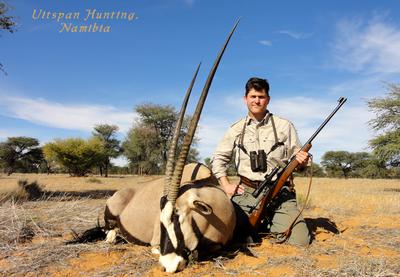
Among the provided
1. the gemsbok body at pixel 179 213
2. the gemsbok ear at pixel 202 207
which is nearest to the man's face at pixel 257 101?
the gemsbok body at pixel 179 213

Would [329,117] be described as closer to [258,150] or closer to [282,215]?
[258,150]

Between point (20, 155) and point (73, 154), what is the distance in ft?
66.1

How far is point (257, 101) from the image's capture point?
189 inches

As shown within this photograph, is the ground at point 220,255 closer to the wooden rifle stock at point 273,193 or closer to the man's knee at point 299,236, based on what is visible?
the man's knee at point 299,236

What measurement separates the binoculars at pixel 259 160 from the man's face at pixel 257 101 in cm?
51

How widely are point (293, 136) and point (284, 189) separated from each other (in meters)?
0.67

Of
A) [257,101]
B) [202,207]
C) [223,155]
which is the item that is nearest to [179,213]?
[202,207]

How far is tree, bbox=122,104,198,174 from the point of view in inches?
1528

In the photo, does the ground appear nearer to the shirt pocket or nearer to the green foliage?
the shirt pocket

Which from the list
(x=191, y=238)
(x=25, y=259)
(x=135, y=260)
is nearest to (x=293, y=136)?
(x=191, y=238)

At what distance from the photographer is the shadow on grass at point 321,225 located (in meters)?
5.01

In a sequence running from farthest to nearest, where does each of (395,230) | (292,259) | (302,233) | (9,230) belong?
Result: 1. (395,230)
2. (9,230)
3. (302,233)
4. (292,259)

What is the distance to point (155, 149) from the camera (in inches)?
1543

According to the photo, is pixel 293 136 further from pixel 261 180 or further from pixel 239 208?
pixel 239 208
